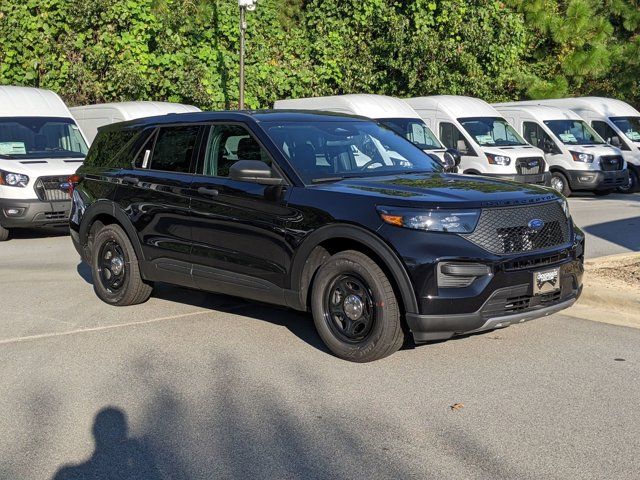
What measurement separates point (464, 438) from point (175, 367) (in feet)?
7.74

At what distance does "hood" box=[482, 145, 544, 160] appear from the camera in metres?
19.3

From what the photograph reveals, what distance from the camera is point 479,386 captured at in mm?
5836

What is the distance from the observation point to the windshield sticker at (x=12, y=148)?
573 inches

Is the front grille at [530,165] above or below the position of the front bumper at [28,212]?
above

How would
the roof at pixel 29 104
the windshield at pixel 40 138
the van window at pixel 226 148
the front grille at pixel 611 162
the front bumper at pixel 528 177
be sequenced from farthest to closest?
1. the front grille at pixel 611 162
2. the front bumper at pixel 528 177
3. the roof at pixel 29 104
4. the windshield at pixel 40 138
5. the van window at pixel 226 148

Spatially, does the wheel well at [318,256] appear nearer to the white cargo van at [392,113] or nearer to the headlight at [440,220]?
the headlight at [440,220]

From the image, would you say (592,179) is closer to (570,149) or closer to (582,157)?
(582,157)

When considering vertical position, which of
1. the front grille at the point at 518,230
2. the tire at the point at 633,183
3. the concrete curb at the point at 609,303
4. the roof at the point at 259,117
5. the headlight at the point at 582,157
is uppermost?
the roof at the point at 259,117

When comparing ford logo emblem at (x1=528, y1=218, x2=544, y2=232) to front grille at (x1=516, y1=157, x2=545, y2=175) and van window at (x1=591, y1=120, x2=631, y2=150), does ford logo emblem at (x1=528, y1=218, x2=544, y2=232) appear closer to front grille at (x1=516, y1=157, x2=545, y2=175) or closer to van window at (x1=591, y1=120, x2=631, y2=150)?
front grille at (x1=516, y1=157, x2=545, y2=175)

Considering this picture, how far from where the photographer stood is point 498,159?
756 inches

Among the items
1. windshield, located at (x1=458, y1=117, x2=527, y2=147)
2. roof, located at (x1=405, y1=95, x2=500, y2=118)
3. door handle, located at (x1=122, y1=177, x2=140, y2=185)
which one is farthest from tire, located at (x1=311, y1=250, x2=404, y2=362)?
roof, located at (x1=405, y1=95, x2=500, y2=118)

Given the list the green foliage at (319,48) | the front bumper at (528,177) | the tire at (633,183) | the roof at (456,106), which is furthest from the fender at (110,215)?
the tire at (633,183)

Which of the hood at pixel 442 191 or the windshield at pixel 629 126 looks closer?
the hood at pixel 442 191

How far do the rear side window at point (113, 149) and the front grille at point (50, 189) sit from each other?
4.89m
